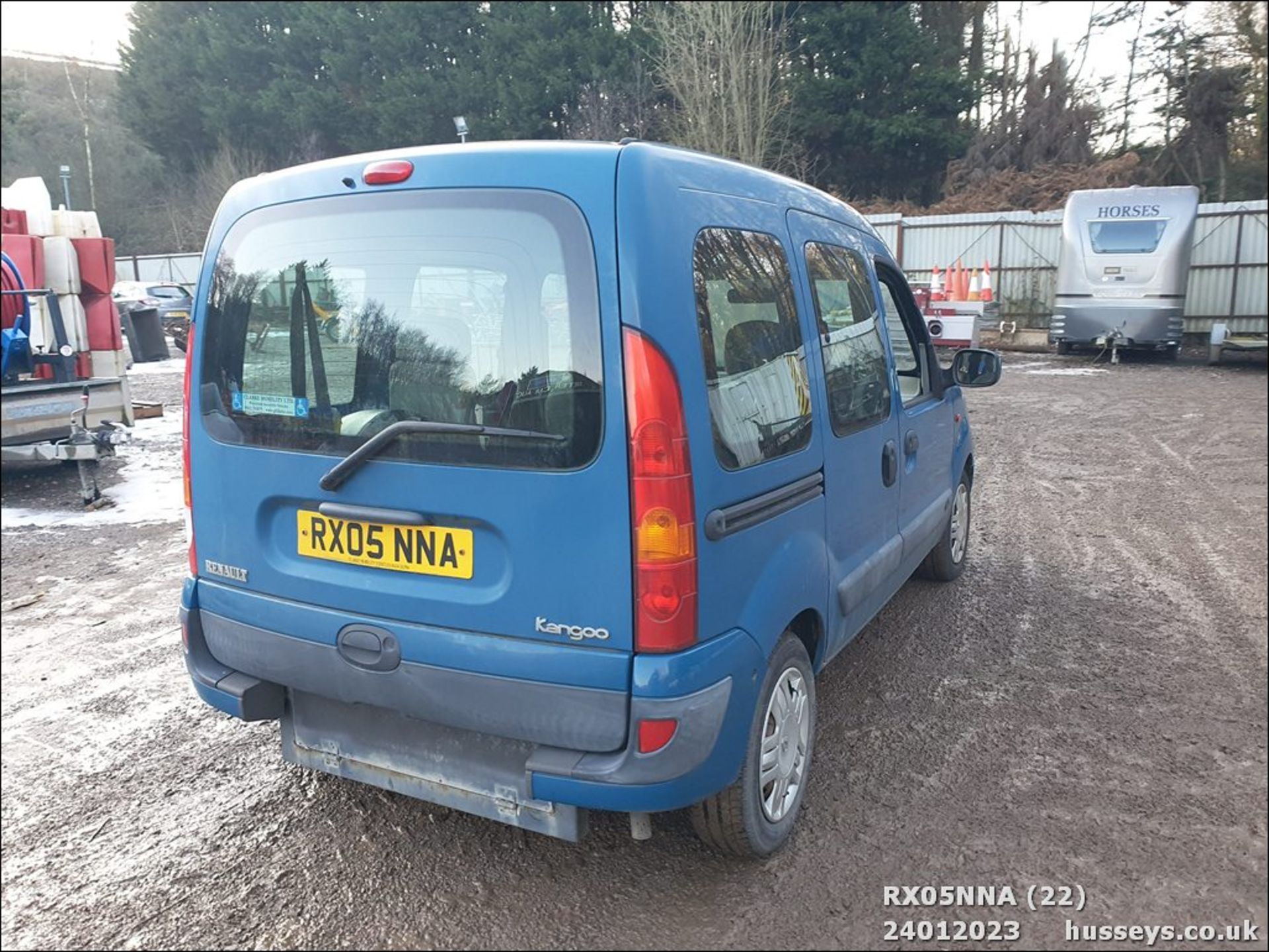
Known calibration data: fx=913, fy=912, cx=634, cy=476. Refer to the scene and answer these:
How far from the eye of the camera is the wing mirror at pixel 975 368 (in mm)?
4316

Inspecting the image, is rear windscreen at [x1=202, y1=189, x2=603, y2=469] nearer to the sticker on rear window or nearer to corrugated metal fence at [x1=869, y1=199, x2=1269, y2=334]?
the sticker on rear window

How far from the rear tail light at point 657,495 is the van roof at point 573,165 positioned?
17.7 inches

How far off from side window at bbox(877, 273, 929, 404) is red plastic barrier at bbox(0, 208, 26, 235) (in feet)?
24.8

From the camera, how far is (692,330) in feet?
7.51

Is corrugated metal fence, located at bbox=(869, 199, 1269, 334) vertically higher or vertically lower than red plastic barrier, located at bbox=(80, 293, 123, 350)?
higher

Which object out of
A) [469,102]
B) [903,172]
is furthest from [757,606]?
[469,102]

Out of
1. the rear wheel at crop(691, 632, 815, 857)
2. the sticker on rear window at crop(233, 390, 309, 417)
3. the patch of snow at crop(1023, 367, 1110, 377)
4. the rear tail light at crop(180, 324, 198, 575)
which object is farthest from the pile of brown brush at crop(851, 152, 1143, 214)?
the rear tail light at crop(180, 324, 198, 575)

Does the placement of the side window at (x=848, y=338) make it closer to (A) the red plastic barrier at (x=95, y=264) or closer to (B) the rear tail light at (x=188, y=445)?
(B) the rear tail light at (x=188, y=445)

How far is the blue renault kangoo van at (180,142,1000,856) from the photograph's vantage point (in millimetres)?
2197

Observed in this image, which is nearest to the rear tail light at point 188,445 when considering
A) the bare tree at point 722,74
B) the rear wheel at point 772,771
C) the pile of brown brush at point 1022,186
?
the rear wheel at point 772,771

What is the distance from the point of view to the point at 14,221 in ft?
25.8

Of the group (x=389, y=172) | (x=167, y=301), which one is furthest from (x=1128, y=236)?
(x=167, y=301)

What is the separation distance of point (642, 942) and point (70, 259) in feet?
27.5

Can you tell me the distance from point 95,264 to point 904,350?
7662 millimetres
